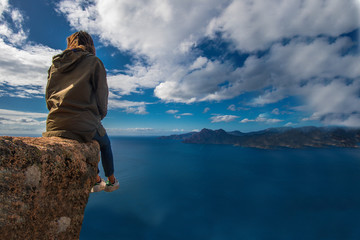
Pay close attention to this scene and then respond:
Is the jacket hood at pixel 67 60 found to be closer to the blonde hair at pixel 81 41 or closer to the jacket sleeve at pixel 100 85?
the jacket sleeve at pixel 100 85

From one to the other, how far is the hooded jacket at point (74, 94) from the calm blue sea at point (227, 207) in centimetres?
3469

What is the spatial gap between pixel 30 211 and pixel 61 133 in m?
0.96

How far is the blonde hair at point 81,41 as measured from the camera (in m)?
2.47

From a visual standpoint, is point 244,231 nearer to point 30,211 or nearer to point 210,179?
point 210,179

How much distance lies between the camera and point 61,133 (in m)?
1.78

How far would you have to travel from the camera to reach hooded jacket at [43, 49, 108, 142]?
1825 mm

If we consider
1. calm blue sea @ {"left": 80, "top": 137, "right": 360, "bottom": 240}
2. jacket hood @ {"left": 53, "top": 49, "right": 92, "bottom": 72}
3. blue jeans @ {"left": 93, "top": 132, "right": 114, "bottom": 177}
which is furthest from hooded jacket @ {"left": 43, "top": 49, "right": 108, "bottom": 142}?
calm blue sea @ {"left": 80, "top": 137, "right": 360, "bottom": 240}

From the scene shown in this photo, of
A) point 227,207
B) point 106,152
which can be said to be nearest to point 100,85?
point 106,152

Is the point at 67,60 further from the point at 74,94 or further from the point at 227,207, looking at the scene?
the point at 227,207

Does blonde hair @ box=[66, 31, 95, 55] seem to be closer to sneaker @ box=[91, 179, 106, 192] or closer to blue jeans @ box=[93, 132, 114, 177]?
blue jeans @ box=[93, 132, 114, 177]

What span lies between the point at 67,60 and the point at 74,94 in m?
0.59

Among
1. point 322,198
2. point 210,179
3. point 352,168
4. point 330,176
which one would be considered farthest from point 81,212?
point 352,168

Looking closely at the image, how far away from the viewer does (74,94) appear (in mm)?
1850

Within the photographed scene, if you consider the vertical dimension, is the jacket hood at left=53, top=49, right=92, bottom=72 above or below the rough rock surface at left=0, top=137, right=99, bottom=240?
above
